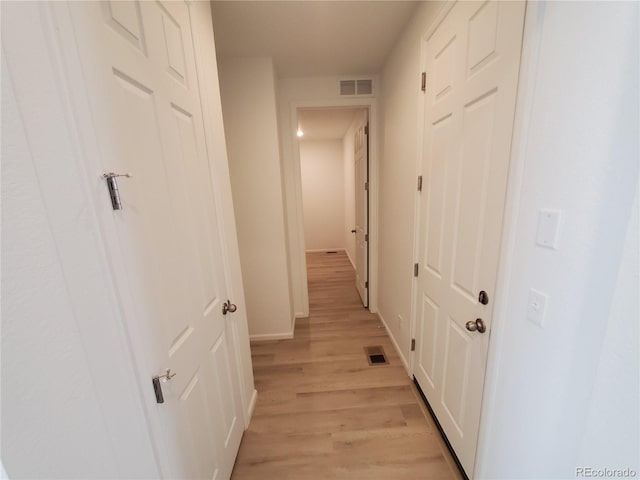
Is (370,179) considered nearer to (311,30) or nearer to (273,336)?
(311,30)

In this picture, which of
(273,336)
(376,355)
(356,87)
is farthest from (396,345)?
(356,87)

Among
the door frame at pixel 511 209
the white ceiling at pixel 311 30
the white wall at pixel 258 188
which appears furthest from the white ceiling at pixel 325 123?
the door frame at pixel 511 209

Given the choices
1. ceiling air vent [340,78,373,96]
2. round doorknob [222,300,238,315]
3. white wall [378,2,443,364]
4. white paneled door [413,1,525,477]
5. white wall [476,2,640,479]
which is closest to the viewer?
white wall [476,2,640,479]

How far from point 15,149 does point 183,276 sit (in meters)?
0.58

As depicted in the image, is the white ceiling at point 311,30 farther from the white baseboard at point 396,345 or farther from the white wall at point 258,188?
the white baseboard at point 396,345

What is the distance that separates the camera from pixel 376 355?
2.25 m

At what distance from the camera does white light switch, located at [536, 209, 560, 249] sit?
725 millimetres

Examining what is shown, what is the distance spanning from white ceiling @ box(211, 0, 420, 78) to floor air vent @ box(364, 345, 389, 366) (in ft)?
8.54

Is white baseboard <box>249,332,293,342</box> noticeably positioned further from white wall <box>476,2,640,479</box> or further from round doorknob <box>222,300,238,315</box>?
white wall <box>476,2,640,479</box>

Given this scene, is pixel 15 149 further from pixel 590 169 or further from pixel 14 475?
pixel 590 169

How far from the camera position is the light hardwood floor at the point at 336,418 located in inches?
53.6

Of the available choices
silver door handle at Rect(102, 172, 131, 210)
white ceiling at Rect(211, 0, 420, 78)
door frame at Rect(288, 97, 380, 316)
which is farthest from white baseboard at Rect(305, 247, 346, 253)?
silver door handle at Rect(102, 172, 131, 210)

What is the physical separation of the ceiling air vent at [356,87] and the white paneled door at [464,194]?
112 cm

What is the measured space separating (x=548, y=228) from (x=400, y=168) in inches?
53.7
